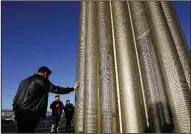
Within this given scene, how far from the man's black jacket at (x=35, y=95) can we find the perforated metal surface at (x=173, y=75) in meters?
0.78

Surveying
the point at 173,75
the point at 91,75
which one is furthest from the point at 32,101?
the point at 173,75

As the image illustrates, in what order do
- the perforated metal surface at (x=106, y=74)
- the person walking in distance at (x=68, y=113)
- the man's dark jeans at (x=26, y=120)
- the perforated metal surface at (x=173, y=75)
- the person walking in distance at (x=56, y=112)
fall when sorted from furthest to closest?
the person walking in distance at (x=68, y=113)
the person walking in distance at (x=56, y=112)
the man's dark jeans at (x=26, y=120)
the perforated metal surface at (x=106, y=74)
the perforated metal surface at (x=173, y=75)

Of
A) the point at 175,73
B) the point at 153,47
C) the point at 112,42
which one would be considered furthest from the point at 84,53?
the point at 175,73

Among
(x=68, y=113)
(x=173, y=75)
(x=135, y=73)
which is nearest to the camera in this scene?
(x=173, y=75)

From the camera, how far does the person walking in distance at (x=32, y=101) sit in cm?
180

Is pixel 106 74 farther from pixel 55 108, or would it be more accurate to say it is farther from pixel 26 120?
pixel 55 108

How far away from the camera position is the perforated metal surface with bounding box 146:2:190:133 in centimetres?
117

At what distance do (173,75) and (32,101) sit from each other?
3.52 feet

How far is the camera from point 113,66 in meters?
1.42

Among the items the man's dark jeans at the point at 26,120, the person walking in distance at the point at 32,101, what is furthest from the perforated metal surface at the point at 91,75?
the man's dark jeans at the point at 26,120

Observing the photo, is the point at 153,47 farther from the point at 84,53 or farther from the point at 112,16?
the point at 84,53

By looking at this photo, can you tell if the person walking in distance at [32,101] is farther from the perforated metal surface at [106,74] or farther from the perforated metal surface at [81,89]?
the perforated metal surface at [106,74]

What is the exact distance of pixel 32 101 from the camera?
183 centimetres

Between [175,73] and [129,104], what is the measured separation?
0.28m
